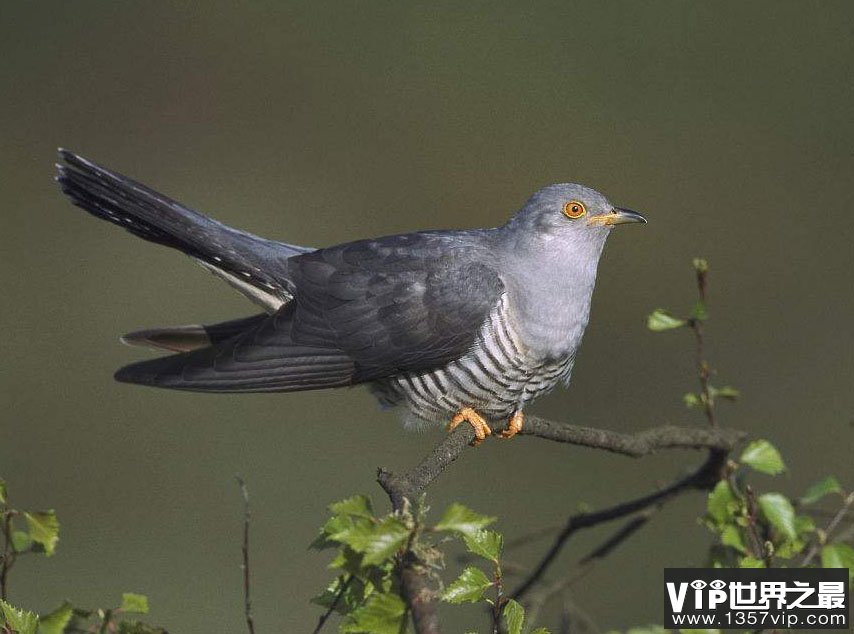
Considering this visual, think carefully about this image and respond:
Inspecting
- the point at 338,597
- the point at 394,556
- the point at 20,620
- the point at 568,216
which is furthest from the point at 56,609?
the point at 568,216

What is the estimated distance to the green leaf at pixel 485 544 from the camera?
3.69 ft

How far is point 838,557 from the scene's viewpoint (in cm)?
165

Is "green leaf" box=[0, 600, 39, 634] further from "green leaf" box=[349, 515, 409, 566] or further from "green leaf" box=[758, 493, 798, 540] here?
"green leaf" box=[758, 493, 798, 540]

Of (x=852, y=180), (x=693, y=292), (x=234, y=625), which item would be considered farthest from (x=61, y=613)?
(x=852, y=180)

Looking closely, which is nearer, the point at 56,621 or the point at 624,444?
the point at 56,621

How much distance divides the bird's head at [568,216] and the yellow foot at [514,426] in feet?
1.24

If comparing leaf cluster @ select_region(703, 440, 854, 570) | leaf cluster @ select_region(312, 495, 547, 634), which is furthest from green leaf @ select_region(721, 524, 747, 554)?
leaf cluster @ select_region(312, 495, 547, 634)

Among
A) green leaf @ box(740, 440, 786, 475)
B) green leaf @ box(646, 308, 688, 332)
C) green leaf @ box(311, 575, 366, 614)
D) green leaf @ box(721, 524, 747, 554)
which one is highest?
green leaf @ box(646, 308, 688, 332)

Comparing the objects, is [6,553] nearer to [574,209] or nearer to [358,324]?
[358,324]

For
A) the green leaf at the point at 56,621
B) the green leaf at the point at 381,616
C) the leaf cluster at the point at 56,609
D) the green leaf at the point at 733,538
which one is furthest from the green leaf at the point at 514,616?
the green leaf at the point at 733,538

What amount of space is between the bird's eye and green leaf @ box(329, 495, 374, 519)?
4.36 feet

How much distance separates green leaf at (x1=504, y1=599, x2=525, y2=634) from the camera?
1.09 m

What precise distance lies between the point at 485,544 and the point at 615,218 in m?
1.31

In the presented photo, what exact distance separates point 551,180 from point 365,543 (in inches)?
216
